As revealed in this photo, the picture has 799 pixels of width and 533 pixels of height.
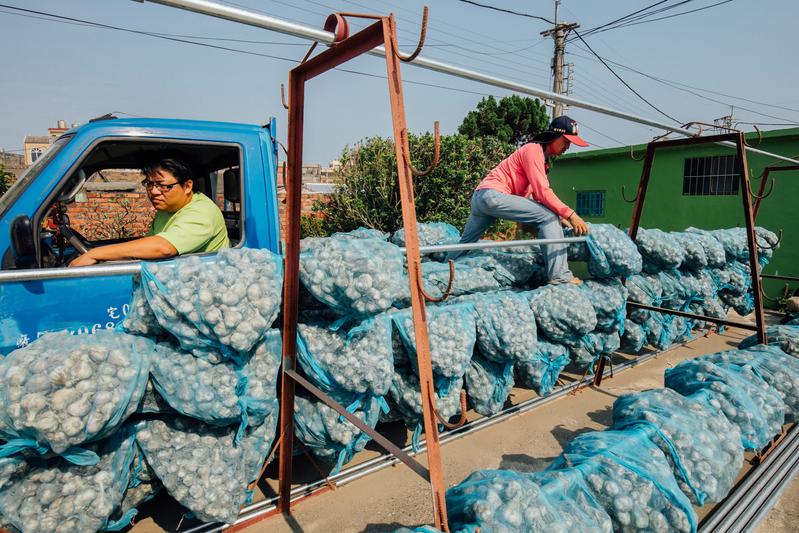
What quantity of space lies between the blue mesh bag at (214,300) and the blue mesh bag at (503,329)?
4.43 feet

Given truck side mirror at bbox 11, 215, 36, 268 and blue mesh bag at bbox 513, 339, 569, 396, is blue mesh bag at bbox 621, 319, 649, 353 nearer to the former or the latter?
blue mesh bag at bbox 513, 339, 569, 396

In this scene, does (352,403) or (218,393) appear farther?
(352,403)

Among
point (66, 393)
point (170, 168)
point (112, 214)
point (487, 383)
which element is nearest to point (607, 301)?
point (487, 383)

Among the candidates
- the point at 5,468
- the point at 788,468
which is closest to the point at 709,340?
the point at 788,468

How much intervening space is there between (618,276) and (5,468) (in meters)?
3.70

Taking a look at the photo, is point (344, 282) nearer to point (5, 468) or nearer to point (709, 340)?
point (5, 468)

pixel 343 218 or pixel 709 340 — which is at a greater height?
pixel 343 218

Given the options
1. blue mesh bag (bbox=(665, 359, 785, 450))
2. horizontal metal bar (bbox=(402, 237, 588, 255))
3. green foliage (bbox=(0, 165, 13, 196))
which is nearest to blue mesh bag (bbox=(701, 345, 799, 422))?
blue mesh bag (bbox=(665, 359, 785, 450))

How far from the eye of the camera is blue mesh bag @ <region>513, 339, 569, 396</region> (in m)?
2.99

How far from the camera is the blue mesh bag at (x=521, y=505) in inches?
53.1

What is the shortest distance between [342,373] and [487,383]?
3.79ft

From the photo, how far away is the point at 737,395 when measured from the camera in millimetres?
2434

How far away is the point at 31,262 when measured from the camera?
2088 mm

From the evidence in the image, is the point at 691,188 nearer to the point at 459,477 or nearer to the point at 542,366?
the point at 542,366
